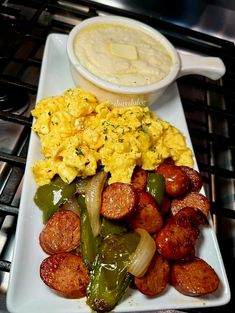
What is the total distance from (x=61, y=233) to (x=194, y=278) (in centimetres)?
38

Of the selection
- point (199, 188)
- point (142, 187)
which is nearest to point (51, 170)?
point (142, 187)

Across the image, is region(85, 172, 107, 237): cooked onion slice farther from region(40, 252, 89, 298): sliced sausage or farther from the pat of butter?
the pat of butter

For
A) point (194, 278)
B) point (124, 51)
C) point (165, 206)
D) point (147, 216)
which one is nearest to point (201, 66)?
point (124, 51)

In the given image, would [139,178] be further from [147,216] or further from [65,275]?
[65,275]

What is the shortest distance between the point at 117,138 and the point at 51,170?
9.0 inches

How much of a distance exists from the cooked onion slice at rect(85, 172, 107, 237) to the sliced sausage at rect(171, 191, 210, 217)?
0.25 meters

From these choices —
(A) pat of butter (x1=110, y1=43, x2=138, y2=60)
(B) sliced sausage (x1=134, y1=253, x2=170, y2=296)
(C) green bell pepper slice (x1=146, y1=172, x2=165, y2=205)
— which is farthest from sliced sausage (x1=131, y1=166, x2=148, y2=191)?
(A) pat of butter (x1=110, y1=43, x2=138, y2=60)

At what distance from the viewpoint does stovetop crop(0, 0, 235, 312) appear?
4.25ft

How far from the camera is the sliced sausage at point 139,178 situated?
3.96 feet

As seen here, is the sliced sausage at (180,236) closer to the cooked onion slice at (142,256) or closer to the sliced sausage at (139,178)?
the cooked onion slice at (142,256)

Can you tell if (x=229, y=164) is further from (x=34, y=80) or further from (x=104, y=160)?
(x=34, y=80)

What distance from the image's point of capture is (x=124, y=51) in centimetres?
149

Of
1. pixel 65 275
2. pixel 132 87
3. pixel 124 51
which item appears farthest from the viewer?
pixel 124 51

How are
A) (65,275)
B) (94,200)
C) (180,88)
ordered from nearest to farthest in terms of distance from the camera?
(65,275)
(94,200)
(180,88)
